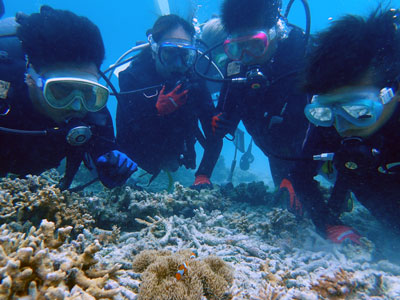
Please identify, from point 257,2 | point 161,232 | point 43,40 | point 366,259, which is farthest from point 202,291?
point 257,2

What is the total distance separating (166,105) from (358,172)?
3.98m

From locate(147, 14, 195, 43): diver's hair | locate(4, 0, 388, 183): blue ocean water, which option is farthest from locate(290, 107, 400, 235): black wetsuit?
locate(4, 0, 388, 183): blue ocean water

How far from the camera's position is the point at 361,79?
8.18 feet

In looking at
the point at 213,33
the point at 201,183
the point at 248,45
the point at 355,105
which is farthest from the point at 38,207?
the point at 213,33

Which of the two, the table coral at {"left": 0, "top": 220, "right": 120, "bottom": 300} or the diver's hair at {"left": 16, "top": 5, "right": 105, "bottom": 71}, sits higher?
the diver's hair at {"left": 16, "top": 5, "right": 105, "bottom": 71}

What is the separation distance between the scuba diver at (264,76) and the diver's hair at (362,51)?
1.78 metres

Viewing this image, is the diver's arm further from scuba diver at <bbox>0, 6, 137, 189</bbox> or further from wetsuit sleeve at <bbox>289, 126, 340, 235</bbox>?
wetsuit sleeve at <bbox>289, 126, 340, 235</bbox>

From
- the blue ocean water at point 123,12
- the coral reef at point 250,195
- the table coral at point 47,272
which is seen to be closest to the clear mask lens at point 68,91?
the table coral at point 47,272

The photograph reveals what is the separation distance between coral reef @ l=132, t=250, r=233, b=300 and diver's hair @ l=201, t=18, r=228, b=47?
331 inches

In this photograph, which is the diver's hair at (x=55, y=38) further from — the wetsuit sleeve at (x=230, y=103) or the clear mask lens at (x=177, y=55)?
the wetsuit sleeve at (x=230, y=103)

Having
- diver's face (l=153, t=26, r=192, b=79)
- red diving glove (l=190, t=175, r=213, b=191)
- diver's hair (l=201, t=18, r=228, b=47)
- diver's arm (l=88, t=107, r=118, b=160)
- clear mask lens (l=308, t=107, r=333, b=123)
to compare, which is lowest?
red diving glove (l=190, t=175, r=213, b=191)

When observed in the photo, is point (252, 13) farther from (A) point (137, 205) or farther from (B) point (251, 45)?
(A) point (137, 205)

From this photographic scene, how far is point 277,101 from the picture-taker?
16.6 feet

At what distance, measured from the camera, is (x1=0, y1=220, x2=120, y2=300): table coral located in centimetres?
123
